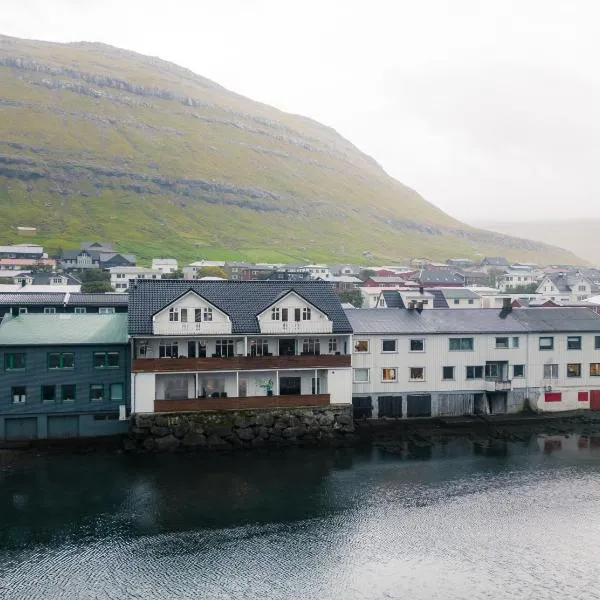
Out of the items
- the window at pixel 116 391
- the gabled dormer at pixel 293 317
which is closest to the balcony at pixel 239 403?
the window at pixel 116 391

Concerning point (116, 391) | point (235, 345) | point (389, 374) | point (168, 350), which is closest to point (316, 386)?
point (235, 345)

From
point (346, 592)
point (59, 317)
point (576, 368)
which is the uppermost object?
point (59, 317)

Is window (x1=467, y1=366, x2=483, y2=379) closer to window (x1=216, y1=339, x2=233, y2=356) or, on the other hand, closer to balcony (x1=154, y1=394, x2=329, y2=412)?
balcony (x1=154, y1=394, x2=329, y2=412)

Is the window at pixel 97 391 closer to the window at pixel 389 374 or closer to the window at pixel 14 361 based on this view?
the window at pixel 14 361

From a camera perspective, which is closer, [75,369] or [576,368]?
[75,369]

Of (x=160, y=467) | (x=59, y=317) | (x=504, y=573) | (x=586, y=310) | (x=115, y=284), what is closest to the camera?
(x=504, y=573)

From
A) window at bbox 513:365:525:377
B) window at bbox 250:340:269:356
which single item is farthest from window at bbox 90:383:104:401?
window at bbox 513:365:525:377

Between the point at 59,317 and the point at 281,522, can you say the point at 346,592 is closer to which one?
the point at 281,522

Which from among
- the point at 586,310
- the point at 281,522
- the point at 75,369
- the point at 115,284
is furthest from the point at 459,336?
the point at 115,284

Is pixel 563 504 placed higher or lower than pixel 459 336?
lower
